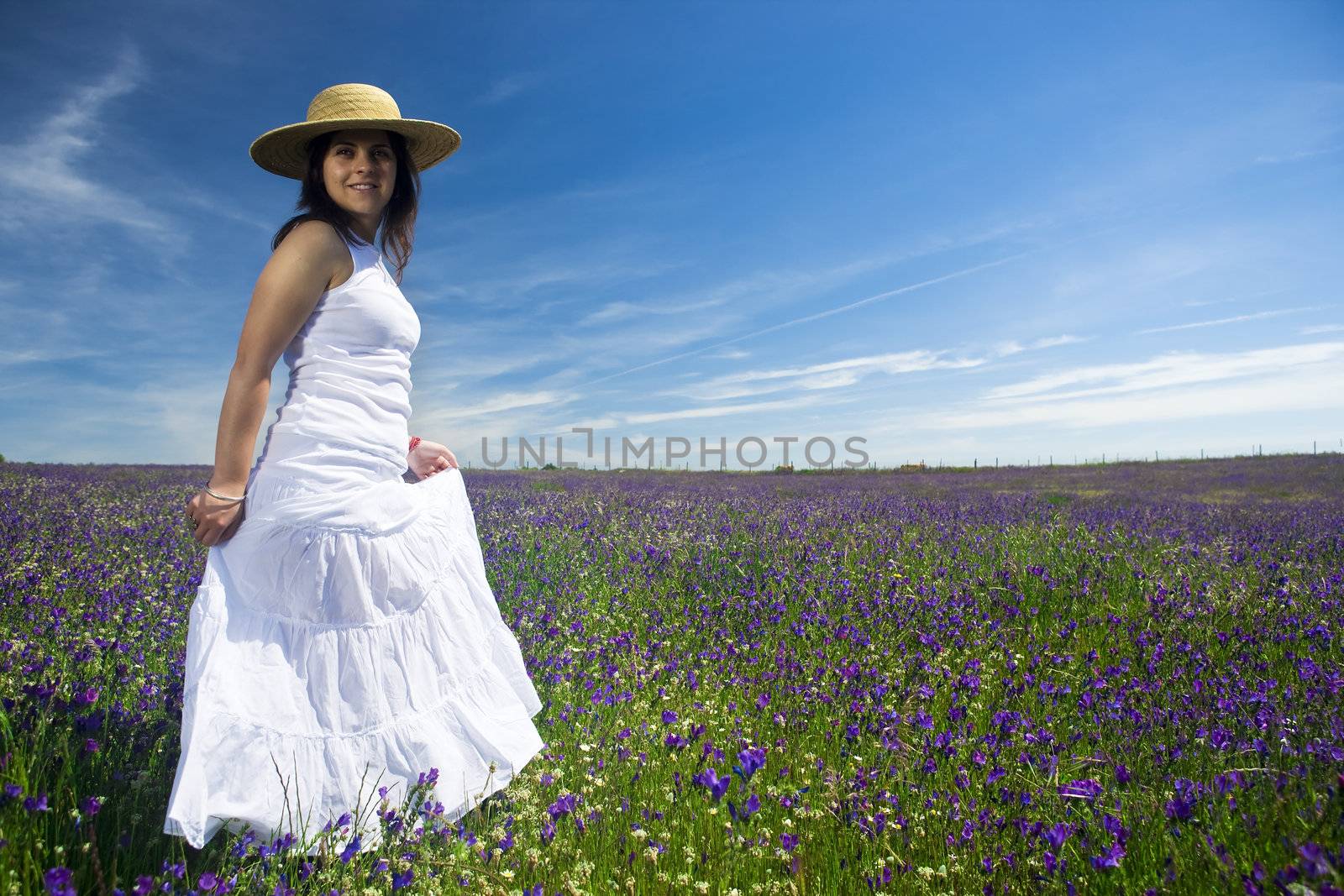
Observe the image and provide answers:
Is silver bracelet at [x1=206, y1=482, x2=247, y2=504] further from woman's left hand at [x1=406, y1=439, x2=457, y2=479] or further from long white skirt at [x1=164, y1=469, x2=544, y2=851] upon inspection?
woman's left hand at [x1=406, y1=439, x2=457, y2=479]

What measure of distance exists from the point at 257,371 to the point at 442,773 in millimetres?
1330

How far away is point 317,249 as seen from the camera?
220 cm

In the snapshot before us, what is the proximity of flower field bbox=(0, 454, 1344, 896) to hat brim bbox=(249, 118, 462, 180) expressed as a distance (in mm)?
1937

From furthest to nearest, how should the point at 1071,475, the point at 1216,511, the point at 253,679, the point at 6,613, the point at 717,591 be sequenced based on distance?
the point at 1071,475, the point at 1216,511, the point at 717,591, the point at 6,613, the point at 253,679

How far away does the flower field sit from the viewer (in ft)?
6.72

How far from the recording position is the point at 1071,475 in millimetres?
25781

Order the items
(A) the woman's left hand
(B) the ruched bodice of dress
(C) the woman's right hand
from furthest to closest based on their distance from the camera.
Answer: (A) the woman's left hand, (B) the ruched bodice of dress, (C) the woman's right hand

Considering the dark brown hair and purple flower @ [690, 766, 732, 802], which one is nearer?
purple flower @ [690, 766, 732, 802]

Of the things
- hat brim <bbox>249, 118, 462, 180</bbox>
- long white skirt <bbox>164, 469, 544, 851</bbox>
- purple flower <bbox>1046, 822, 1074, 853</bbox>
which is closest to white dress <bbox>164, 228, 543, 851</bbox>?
long white skirt <bbox>164, 469, 544, 851</bbox>

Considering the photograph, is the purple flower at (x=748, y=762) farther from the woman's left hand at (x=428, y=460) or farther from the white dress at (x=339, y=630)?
the woman's left hand at (x=428, y=460)

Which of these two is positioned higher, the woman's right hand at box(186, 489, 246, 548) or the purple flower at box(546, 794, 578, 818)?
the woman's right hand at box(186, 489, 246, 548)

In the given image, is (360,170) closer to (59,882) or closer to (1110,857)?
(59,882)

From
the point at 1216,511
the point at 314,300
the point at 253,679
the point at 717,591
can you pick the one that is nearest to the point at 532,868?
the point at 253,679

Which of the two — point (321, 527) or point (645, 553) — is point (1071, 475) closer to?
point (645, 553)
